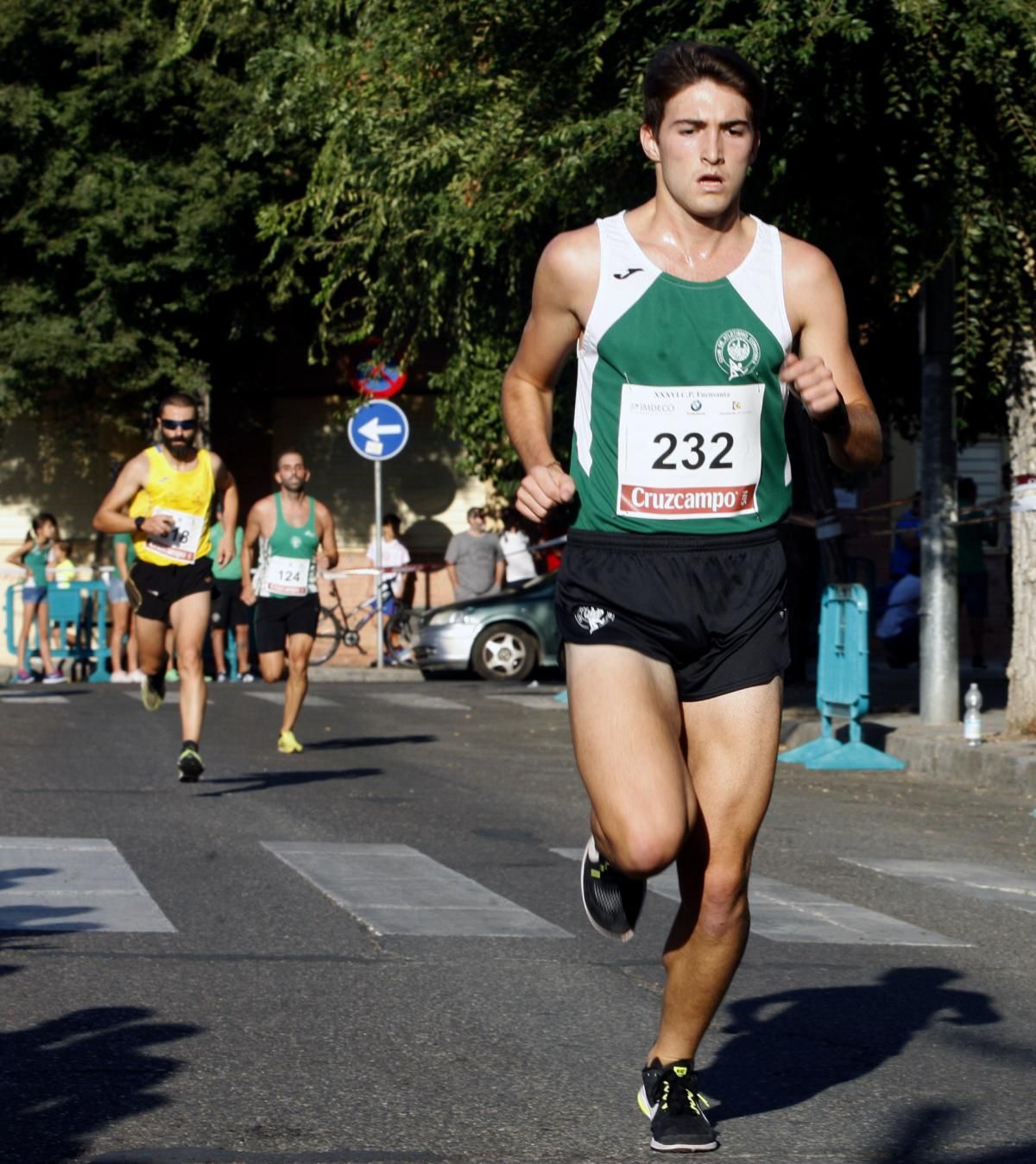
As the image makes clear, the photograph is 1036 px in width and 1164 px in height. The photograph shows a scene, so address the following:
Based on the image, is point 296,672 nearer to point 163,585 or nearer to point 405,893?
point 163,585

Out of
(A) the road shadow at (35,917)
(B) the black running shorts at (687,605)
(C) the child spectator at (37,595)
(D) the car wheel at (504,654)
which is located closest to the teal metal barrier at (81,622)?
(C) the child spectator at (37,595)

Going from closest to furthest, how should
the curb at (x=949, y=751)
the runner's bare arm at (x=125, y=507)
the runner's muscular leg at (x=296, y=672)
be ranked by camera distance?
1. the runner's bare arm at (x=125, y=507)
2. the curb at (x=949, y=751)
3. the runner's muscular leg at (x=296, y=672)

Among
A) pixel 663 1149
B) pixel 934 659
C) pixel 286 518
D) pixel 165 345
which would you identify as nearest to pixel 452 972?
pixel 663 1149

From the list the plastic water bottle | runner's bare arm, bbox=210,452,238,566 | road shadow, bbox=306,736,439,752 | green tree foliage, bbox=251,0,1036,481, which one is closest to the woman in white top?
green tree foliage, bbox=251,0,1036,481

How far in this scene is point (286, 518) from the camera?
563 inches

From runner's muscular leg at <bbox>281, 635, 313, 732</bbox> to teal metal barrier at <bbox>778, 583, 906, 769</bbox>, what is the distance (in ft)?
10.4

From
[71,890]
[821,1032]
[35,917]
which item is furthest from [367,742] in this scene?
[821,1032]

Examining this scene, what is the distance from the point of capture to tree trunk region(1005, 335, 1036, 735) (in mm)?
14180

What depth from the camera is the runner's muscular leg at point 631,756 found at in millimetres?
4305

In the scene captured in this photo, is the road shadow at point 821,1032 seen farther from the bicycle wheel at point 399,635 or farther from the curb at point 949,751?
the bicycle wheel at point 399,635

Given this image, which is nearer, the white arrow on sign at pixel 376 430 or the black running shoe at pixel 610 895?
the black running shoe at pixel 610 895

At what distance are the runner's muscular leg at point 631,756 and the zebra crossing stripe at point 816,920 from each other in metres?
2.87

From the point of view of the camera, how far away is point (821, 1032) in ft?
19.1

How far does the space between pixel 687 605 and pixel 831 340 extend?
0.66m
